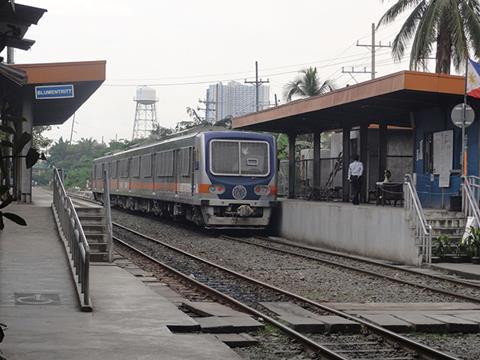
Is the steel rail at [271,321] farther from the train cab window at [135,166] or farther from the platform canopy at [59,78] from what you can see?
the train cab window at [135,166]

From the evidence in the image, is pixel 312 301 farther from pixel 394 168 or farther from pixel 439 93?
pixel 394 168

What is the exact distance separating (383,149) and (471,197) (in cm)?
682

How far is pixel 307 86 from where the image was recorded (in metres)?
57.6

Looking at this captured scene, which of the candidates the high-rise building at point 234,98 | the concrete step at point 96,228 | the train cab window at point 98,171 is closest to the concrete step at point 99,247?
the concrete step at point 96,228

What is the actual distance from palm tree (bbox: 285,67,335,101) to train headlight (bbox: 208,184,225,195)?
3523 cm

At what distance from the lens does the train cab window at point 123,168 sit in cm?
3759

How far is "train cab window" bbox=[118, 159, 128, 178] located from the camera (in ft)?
123

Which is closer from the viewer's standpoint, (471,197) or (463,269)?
(463,269)

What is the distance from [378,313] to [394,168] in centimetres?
1665

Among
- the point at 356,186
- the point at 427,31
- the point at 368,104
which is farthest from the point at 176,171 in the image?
the point at 427,31

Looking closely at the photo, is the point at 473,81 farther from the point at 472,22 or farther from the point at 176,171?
the point at 472,22

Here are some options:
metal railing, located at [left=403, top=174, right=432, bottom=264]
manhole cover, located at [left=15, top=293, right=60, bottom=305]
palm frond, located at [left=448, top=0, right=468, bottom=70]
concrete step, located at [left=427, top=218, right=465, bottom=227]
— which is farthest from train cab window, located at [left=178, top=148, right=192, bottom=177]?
manhole cover, located at [left=15, top=293, right=60, bottom=305]

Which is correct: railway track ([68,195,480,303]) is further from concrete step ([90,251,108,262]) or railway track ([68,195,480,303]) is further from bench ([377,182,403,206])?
concrete step ([90,251,108,262])

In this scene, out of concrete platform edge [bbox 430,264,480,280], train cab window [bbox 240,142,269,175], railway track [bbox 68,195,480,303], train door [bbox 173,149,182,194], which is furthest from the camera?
train door [bbox 173,149,182,194]
